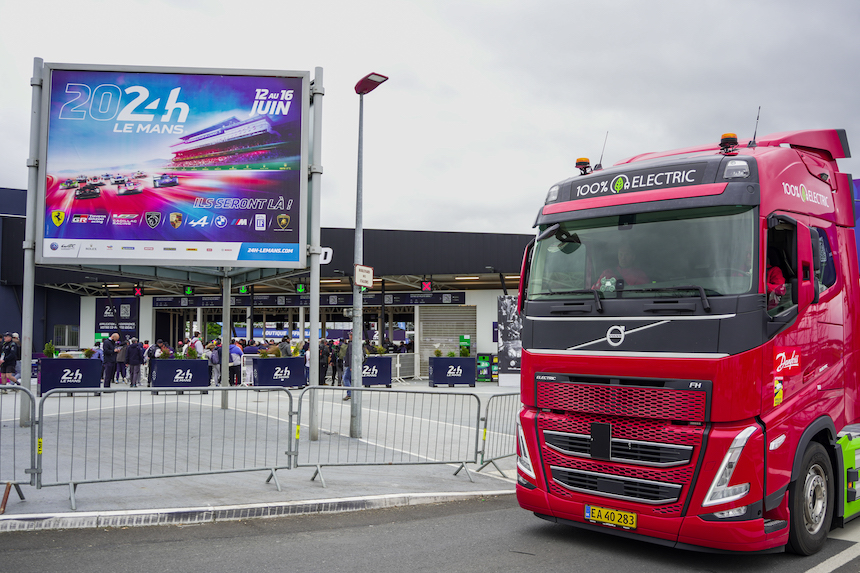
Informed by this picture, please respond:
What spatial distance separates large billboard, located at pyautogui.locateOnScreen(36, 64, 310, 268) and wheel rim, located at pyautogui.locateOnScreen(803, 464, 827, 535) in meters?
7.93

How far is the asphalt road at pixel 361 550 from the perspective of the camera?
5422 mm

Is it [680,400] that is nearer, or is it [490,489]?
[680,400]

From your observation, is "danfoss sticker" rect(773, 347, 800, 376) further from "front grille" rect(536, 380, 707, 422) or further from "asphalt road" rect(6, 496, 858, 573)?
"asphalt road" rect(6, 496, 858, 573)

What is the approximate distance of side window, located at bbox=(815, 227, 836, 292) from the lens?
18.9ft

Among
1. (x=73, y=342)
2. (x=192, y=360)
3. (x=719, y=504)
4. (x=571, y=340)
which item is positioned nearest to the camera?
(x=719, y=504)

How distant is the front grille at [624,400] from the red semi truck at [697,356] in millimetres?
12

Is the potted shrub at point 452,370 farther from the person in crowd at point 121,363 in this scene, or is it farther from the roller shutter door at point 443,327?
the person in crowd at point 121,363

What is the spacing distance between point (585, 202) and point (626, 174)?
0.44m

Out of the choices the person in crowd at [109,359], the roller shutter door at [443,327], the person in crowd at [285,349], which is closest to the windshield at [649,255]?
the person in crowd at [285,349]

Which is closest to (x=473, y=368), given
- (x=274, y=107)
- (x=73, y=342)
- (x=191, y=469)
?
(x=274, y=107)

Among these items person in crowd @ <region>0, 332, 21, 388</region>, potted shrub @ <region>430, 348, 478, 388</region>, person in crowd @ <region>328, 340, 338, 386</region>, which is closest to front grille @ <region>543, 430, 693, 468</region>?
potted shrub @ <region>430, 348, 478, 388</region>

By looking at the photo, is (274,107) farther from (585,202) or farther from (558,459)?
(558,459)

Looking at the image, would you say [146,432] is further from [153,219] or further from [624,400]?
[624,400]

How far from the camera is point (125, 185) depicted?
447 inches
